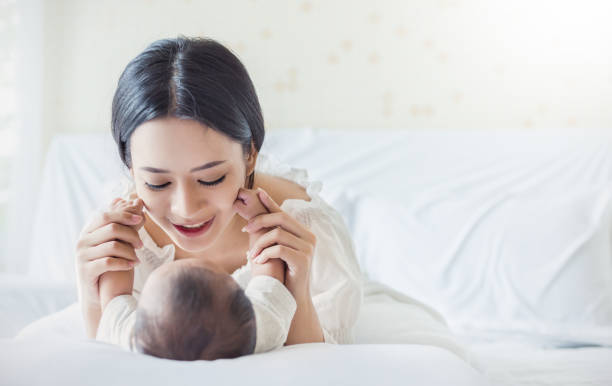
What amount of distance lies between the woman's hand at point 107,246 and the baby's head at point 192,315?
0.19 m

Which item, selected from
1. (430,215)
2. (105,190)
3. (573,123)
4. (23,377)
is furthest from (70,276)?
(573,123)

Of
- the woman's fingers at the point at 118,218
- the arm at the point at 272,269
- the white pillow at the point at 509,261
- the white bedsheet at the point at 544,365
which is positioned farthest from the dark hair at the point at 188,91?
the white pillow at the point at 509,261

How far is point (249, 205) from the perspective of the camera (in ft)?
3.08

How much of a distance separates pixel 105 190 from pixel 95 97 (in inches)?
24.4

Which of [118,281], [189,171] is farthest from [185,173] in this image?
[118,281]

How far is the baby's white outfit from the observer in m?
0.85

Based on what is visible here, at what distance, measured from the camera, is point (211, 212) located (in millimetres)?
925

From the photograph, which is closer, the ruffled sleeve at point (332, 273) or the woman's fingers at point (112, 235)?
the woman's fingers at point (112, 235)

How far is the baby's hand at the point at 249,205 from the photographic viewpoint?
0.94m

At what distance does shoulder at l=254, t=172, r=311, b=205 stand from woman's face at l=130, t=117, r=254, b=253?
305mm

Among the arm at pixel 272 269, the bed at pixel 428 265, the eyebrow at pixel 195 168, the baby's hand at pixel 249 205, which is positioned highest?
the eyebrow at pixel 195 168

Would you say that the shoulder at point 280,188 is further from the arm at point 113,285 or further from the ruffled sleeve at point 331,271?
the arm at point 113,285

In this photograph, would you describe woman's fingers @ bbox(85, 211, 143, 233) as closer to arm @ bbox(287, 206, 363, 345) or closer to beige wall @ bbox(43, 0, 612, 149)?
arm @ bbox(287, 206, 363, 345)

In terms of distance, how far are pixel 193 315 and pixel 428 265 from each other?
1103 millimetres
